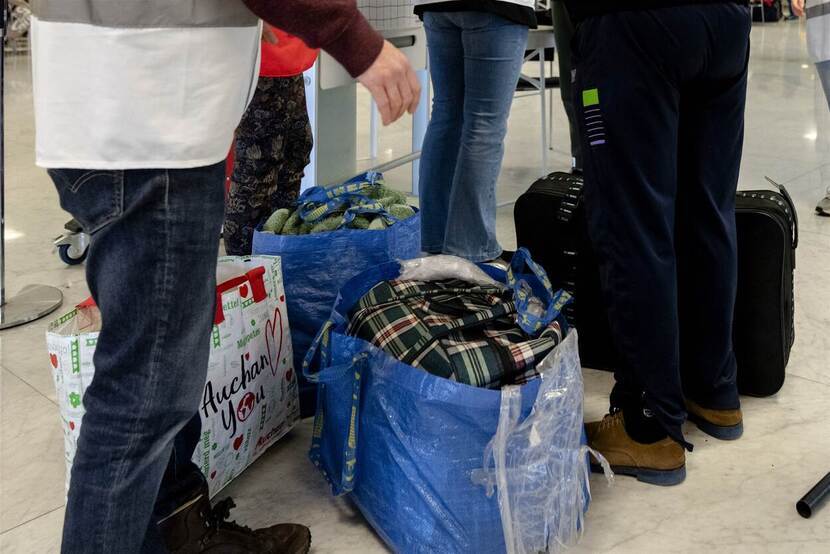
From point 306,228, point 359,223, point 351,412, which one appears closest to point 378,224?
point 359,223

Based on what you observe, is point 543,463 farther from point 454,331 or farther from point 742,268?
point 742,268

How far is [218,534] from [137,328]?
0.49 meters

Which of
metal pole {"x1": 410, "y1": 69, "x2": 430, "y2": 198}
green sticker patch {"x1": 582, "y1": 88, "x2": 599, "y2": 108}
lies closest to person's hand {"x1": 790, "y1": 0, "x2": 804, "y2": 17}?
green sticker patch {"x1": 582, "y1": 88, "x2": 599, "y2": 108}

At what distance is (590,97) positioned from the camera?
1415 millimetres

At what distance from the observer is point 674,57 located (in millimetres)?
1377

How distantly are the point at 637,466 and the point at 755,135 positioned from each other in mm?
3501

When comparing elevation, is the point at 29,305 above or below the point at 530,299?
below

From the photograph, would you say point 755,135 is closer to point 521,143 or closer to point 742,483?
point 521,143

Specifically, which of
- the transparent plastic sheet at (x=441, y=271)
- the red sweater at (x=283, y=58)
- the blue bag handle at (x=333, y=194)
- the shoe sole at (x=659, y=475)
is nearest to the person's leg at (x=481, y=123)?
the red sweater at (x=283, y=58)

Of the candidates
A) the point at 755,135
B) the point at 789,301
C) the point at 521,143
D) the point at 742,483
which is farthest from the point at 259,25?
the point at 755,135

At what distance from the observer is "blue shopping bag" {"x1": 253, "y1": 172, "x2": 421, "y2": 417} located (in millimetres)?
1732

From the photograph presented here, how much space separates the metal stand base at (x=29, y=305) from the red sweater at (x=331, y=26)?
1.72 m

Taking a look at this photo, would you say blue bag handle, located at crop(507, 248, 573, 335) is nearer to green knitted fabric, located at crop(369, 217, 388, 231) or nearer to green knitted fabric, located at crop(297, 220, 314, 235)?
green knitted fabric, located at crop(369, 217, 388, 231)

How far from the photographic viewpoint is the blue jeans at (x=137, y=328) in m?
0.90
